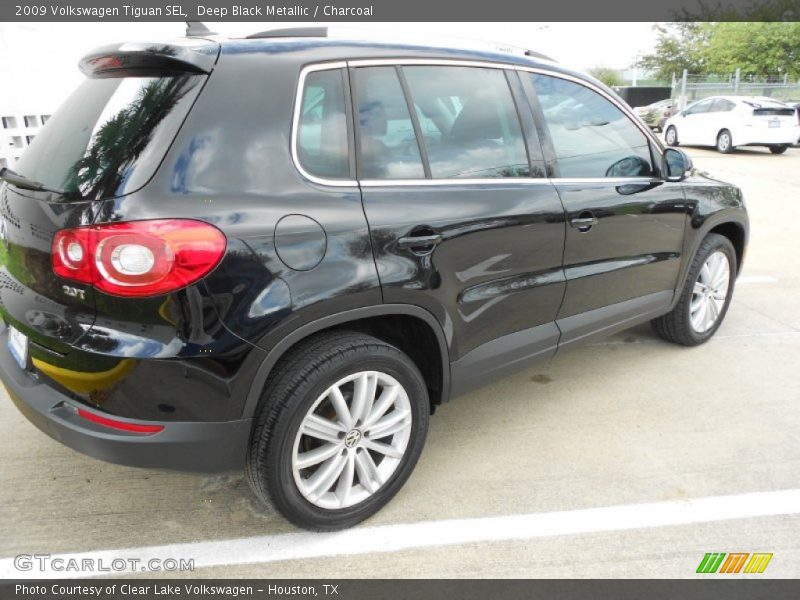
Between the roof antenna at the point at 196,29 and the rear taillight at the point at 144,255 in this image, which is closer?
the rear taillight at the point at 144,255

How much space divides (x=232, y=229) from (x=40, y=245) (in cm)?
67

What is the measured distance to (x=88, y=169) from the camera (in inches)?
78.7

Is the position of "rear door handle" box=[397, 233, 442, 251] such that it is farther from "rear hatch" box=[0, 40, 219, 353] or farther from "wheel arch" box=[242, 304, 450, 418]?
"rear hatch" box=[0, 40, 219, 353]

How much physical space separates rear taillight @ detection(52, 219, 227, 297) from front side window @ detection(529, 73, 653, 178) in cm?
181

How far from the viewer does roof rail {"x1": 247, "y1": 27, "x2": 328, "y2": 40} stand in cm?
232

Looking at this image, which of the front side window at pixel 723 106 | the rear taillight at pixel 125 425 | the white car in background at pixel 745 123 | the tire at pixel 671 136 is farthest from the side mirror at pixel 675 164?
the tire at pixel 671 136

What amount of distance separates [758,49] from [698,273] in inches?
1341

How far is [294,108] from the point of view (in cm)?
212

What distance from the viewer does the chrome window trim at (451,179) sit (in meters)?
2.13

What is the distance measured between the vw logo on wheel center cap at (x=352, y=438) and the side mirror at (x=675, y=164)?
7.69 feet

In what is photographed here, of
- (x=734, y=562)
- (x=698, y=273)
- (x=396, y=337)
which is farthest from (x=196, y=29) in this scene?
(x=698, y=273)

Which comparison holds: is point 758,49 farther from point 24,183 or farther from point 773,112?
point 24,183

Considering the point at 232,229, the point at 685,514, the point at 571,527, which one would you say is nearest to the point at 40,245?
the point at 232,229

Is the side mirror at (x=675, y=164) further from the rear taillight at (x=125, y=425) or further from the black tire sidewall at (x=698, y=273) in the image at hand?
the rear taillight at (x=125, y=425)
